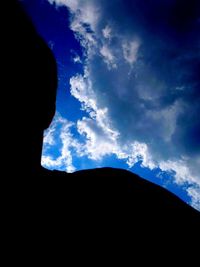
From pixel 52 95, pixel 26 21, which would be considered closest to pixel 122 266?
pixel 52 95

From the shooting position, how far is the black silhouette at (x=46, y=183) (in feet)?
16.6

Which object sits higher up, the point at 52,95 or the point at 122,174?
the point at 52,95

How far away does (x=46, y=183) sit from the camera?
586 centimetres

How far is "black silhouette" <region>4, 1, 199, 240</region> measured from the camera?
506cm

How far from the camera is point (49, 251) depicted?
4410 mm

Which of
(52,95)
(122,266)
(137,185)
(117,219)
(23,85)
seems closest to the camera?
(122,266)

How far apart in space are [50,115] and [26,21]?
9.54ft

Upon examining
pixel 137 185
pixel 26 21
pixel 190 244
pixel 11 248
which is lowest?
pixel 11 248

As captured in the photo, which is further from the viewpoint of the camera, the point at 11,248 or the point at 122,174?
the point at 122,174

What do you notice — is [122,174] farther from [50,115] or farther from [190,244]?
[50,115]

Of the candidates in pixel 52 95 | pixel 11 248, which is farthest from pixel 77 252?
pixel 52 95

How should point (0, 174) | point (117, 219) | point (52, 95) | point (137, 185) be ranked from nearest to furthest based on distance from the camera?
1. point (0, 174)
2. point (117, 219)
3. point (137, 185)
4. point (52, 95)

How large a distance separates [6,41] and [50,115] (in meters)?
2.60

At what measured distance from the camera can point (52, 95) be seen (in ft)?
22.9
